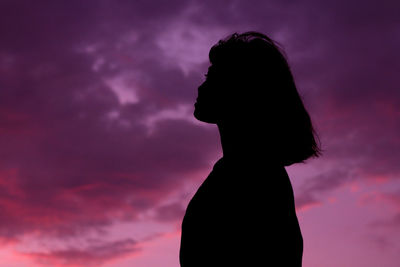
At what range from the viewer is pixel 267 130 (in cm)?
318

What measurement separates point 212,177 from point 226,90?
2.16 ft

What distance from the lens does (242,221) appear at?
2.82 meters

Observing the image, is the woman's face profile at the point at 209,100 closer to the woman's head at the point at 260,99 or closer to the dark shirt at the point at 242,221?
the woman's head at the point at 260,99

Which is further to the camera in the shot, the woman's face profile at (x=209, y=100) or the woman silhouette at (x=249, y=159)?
the woman's face profile at (x=209, y=100)

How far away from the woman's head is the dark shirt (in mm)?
289

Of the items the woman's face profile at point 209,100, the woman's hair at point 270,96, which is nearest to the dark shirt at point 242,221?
the woman's hair at point 270,96

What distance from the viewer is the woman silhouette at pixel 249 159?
9.13ft

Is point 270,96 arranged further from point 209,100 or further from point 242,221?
point 242,221

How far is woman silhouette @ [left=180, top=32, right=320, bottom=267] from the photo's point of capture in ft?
9.13

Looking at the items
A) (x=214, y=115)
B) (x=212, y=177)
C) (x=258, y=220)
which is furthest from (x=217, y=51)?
(x=258, y=220)

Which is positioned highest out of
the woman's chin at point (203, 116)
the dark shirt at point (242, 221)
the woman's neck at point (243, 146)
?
the woman's chin at point (203, 116)

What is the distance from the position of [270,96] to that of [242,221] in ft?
3.01

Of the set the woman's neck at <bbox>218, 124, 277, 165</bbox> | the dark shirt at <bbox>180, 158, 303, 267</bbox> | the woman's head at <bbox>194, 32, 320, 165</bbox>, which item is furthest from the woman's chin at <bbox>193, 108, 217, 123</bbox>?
Answer: the dark shirt at <bbox>180, 158, 303, 267</bbox>

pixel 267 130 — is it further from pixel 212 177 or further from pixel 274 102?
pixel 212 177
